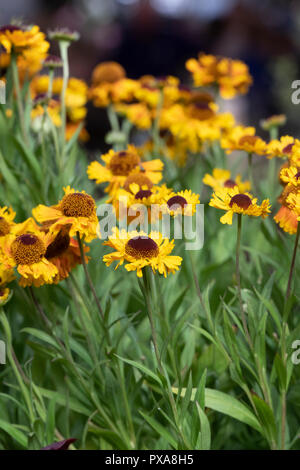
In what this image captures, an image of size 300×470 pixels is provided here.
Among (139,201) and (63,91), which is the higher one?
(63,91)

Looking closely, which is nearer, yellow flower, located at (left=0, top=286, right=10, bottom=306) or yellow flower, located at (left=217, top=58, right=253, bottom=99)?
yellow flower, located at (left=0, top=286, right=10, bottom=306)

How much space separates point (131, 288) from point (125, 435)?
25 centimetres

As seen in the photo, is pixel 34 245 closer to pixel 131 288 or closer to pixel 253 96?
pixel 131 288

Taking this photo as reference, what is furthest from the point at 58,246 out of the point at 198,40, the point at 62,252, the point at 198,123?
the point at 198,40

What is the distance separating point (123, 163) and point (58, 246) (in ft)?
0.65

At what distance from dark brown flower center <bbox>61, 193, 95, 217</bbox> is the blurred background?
2.83m

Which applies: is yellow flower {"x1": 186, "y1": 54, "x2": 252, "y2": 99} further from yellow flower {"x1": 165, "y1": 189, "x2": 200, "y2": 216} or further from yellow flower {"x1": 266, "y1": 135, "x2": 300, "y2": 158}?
yellow flower {"x1": 165, "y1": 189, "x2": 200, "y2": 216}

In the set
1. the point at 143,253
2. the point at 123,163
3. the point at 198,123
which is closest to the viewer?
the point at 143,253

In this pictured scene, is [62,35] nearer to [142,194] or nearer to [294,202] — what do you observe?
[142,194]

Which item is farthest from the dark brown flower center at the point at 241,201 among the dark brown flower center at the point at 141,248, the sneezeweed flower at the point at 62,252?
the sneezeweed flower at the point at 62,252

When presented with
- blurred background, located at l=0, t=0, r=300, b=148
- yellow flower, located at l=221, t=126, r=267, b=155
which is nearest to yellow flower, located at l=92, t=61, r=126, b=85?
yellow flower, located at l=221, t=126, r=267, b=155

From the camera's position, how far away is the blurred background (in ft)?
12.5

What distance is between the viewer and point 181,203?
0.71 meters
